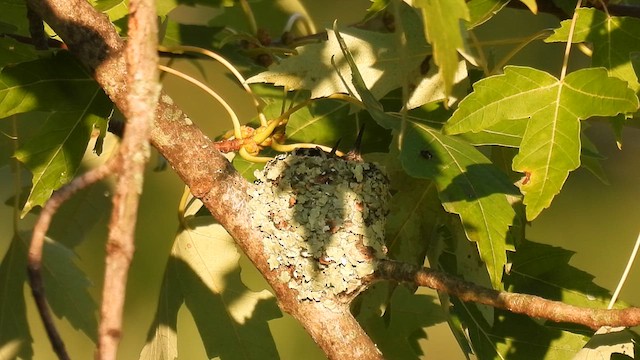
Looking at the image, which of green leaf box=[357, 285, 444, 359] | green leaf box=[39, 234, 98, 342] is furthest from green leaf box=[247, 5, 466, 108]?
green leaf box=[39, 234, 98, 342]

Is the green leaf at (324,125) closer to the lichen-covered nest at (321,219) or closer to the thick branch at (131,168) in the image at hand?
the lichen-covered nest at (321,219)

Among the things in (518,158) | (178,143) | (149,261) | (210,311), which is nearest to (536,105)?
(518,158)

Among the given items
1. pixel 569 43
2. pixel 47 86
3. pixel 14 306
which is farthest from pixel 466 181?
pixel 14 306

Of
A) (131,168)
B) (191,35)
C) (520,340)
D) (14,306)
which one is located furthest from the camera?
(14,306)

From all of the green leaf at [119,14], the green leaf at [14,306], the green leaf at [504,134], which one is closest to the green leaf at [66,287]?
the green leaf at [14,306]

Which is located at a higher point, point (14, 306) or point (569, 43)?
point (569, 43)

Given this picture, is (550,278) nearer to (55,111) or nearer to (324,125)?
(324,125)

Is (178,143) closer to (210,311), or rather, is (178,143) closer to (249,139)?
(249,139)

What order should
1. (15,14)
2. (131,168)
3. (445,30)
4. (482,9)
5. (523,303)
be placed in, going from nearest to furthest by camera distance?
(131,168) < (445,30) < (523,303) < (482,9) < (15,14)
